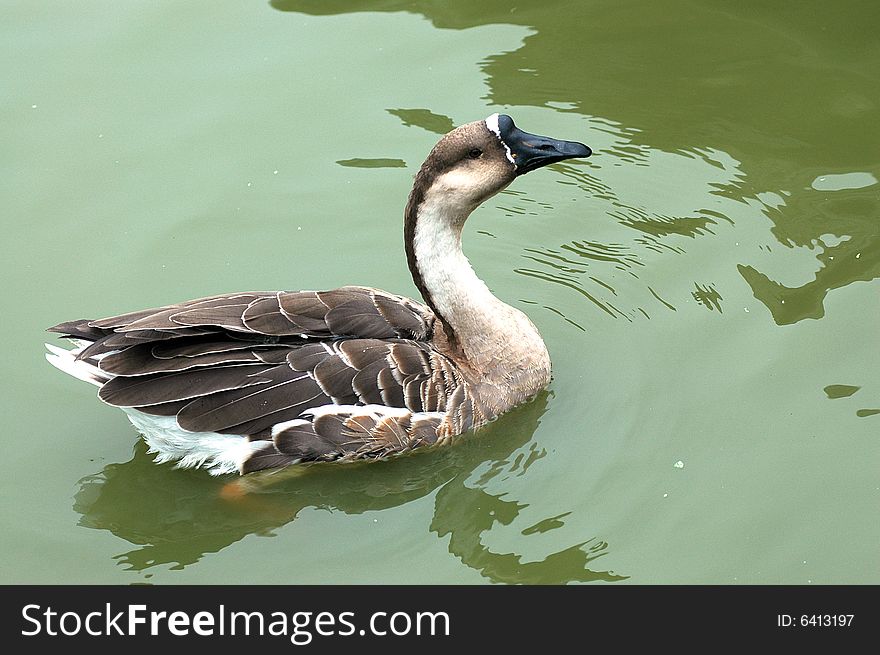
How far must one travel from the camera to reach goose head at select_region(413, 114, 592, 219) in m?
6.54

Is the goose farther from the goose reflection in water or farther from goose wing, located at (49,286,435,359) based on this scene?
the goose reflection in water

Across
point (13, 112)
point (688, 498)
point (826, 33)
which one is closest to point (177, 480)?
point (688, 498)

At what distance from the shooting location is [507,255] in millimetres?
8289

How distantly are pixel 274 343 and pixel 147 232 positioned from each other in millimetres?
2177

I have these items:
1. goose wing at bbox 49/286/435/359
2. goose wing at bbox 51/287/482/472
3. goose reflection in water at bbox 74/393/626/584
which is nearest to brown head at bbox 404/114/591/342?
goose wing at bbox 49/286/435/359

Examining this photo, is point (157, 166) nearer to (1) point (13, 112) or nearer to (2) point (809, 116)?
(1) point (13, 112)

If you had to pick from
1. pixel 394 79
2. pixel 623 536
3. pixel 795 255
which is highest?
pixel 394 79

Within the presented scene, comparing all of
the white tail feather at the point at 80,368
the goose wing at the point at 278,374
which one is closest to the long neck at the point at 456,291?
the goose wing at the point at 278,374

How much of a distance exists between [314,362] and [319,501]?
762 mm

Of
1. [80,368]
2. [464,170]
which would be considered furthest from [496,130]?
[80,368]

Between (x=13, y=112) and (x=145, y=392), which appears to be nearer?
(x=145, y=392)

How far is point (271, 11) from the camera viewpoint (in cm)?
1026

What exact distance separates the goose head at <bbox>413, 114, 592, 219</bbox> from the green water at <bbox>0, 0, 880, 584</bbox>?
56.2 inches

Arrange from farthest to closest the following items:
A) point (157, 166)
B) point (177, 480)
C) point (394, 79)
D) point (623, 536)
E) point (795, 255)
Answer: point (394, 79) < point (157, 166) < point (795, 255) < point (177, 480) < point (623, 536)
